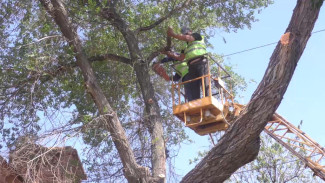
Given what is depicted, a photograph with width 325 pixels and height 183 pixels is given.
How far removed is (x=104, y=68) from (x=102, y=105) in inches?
112

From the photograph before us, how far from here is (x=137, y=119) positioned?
8.34m

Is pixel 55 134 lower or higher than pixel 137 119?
lower

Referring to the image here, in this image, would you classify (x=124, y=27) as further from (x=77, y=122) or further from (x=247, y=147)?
(x=247, y=147)

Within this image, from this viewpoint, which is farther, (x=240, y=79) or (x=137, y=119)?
(x=240, y=79)

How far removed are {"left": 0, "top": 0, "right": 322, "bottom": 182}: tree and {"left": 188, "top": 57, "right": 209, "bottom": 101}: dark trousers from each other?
0.85 meters

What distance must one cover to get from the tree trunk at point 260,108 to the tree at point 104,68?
2cm

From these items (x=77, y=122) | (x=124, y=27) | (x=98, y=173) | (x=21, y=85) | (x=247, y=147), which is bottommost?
(x=247, y=147)

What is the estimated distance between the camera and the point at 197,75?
9852mm

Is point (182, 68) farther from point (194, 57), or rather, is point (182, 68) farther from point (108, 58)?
point (108, 58)

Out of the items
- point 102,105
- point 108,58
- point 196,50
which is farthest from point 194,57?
point 102,105

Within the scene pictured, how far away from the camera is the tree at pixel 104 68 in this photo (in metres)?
7.30

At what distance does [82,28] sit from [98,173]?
311cm

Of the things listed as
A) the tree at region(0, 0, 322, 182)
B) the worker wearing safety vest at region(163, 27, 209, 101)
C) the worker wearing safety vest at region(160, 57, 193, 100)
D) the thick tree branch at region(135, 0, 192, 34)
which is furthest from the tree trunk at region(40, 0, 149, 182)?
the worker wearing safety vest at region(160, 57, 193, 100)

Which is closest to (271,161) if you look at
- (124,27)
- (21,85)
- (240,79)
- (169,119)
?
(240,79)
